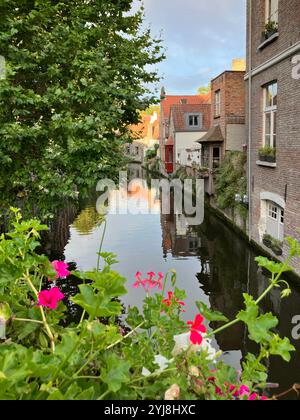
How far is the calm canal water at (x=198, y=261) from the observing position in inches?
288

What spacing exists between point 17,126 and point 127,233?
32.4 ft

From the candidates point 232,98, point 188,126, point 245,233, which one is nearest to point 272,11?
point 245,233

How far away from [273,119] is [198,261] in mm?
5006

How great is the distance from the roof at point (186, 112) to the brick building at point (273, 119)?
23.3m

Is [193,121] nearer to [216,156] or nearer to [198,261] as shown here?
[216,156]

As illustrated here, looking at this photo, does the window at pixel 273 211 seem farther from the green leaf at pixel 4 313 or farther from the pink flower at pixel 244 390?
the green leaf at pixel 4 313

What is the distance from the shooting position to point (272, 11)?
12.4 meters

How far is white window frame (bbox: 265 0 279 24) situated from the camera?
39.2 feet

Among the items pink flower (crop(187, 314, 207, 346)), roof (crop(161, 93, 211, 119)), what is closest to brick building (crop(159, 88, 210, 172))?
roof (crop(161, 93, 211, 119))

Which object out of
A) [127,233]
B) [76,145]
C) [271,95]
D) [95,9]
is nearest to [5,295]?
[76,145]

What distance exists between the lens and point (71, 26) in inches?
350

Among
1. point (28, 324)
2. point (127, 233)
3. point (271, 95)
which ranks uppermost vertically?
point (271, 95)

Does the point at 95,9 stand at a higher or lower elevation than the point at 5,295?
higher
